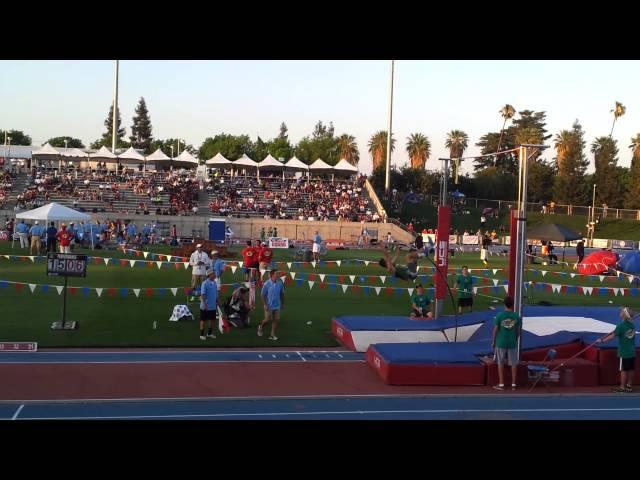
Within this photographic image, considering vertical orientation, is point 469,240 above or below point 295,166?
below

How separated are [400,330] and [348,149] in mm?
81750

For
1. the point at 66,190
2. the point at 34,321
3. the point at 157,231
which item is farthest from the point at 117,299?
the point at 66,190

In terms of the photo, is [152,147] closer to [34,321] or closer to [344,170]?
[344,170]

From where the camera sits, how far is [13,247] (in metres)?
36.1

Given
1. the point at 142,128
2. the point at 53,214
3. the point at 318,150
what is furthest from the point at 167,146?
the point at 53,214

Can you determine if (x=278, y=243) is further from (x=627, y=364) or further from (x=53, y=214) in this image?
(x=627, y=364)

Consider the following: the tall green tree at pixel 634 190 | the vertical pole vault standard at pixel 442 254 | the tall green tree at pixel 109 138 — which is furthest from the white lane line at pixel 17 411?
the tall green tree at pixel 109 138

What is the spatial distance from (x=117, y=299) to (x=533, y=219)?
48.9m

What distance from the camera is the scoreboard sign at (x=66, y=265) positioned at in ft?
53.5

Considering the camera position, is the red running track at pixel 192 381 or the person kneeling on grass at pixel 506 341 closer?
the red running track at pixel 192 381

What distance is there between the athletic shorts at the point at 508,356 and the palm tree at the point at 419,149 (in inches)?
3105

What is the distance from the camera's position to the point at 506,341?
12.6m

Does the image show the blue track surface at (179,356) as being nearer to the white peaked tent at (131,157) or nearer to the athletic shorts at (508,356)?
the athletic shorts at (508,356)

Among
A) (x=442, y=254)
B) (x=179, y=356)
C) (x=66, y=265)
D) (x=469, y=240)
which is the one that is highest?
(x=442, y=254)
